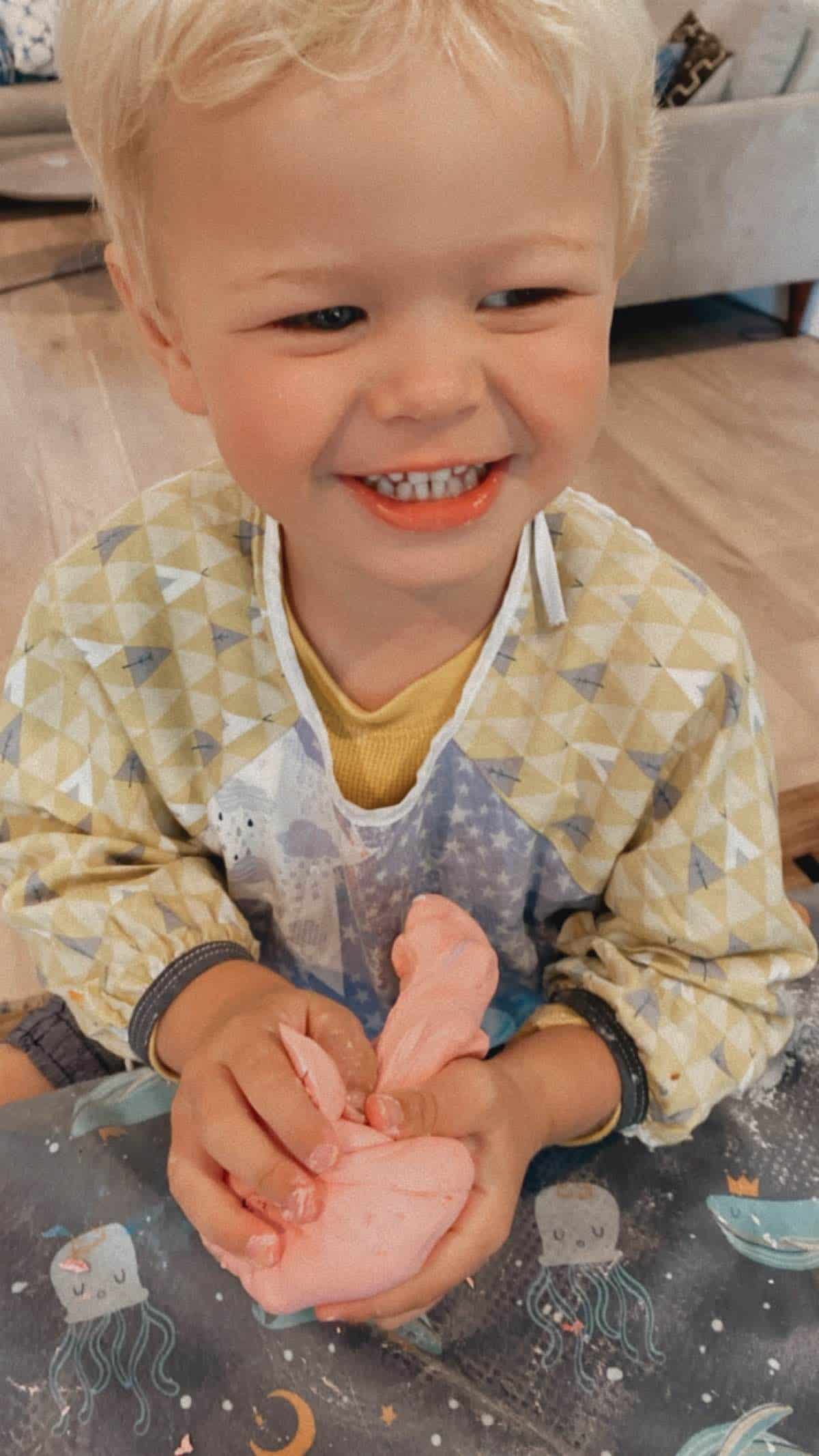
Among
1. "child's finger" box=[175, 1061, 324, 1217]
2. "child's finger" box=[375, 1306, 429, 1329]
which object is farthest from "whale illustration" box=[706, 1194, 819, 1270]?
"child's finger" box=[175, 1061, 324, 1217]

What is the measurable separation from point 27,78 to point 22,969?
404cm

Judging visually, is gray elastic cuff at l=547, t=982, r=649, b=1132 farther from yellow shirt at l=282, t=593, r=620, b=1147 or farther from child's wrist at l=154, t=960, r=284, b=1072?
child's wrist at l=154, t=960, r=284, b=1072

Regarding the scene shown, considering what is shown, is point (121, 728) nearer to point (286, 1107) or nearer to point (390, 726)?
point (390, 726)

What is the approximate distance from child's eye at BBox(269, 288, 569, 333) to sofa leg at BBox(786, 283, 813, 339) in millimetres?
2328

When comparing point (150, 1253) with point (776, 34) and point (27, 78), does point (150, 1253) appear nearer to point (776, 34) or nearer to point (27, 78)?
point (776, 34)

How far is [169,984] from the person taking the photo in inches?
28.0

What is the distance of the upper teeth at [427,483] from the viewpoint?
540mm

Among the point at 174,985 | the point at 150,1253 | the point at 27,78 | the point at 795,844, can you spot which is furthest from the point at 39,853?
the point at 27,78

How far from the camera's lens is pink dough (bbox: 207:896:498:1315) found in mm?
518

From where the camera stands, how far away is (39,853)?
75cm

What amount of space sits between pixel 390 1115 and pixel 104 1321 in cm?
27

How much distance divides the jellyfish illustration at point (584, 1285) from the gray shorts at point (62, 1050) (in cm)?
37

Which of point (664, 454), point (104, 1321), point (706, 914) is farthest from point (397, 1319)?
point (664, 454)

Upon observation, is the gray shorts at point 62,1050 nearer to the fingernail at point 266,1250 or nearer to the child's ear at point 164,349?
the fingernail at point 266,1250
